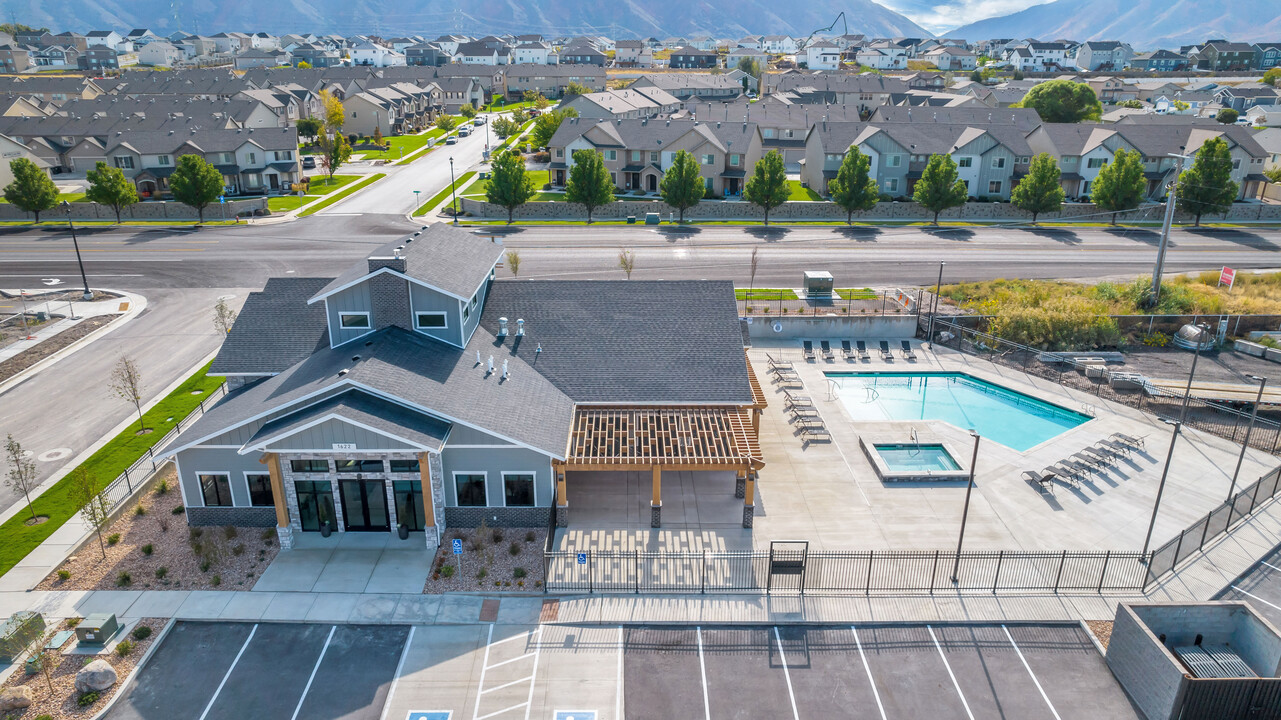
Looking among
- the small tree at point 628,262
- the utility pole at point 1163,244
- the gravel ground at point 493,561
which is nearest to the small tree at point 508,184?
the small tree at point 628,262

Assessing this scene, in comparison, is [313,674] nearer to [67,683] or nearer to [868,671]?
[67,683]

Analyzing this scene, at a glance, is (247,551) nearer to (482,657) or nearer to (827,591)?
(482,657)

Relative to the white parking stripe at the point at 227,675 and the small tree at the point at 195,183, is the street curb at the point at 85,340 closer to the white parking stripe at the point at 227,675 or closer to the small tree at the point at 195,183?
the small tree at the point at 195,183

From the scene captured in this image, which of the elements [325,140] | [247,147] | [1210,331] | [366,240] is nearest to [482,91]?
[325,140]

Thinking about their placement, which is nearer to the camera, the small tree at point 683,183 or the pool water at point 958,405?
the pool water at point 958,405

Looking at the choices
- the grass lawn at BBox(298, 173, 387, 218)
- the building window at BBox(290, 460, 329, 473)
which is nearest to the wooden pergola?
the building window at BBox(290, 460, 329, 473)

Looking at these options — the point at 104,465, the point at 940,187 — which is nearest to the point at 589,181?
the point at 940,187

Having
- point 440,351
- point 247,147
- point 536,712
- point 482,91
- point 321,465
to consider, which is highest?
point 482,91
